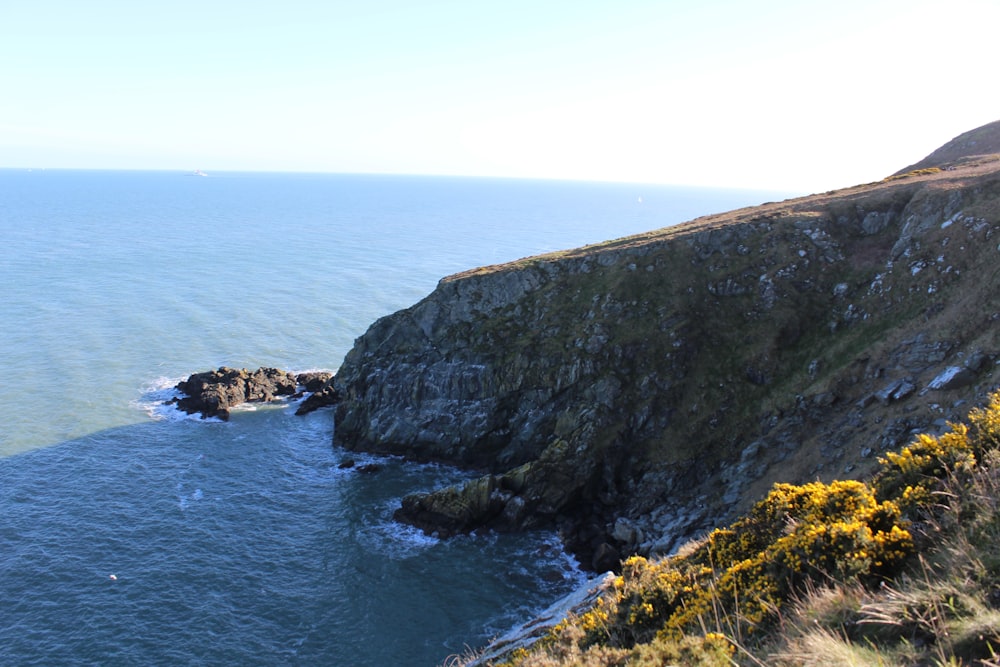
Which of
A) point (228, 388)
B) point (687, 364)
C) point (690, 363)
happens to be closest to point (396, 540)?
point (687, 364)

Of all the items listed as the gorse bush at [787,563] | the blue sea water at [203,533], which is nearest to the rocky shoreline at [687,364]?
the blue sea water at [203,533]

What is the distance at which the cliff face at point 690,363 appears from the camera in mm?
44094

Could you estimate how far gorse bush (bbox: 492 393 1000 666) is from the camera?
14.4m

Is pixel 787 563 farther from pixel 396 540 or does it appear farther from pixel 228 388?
pixel 228 388

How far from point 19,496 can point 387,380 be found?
33388mm

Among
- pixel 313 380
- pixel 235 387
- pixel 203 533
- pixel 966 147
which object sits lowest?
pixel 203 533

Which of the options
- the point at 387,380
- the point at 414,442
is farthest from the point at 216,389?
the point at 414,442

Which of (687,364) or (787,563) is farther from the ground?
(787,563)

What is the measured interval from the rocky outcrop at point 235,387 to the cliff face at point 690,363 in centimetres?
1423

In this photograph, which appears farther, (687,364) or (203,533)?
(687,364)

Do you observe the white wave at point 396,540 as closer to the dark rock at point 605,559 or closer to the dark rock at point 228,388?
the dark rock at point 605,559

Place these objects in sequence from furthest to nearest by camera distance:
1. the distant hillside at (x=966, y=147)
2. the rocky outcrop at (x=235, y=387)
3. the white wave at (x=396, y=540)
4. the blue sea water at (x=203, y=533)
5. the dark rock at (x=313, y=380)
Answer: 1. the dark rock at (x=313, y=380)
2. the distant hillside at (x=966, y=147)
3. the rocky outcrop at (x=235, y=387)
4. the white wave at (x=396, y=540)
5. the blue sea water at (x=203, y=533)

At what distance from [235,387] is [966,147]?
10117cm

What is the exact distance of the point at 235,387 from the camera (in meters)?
77.0
